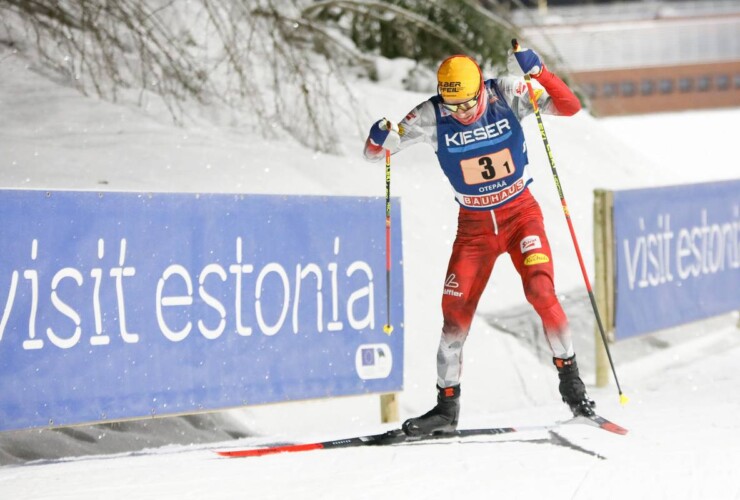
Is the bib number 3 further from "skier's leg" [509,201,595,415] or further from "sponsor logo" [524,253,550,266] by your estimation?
"sponsor logo" [524,253,550,266]

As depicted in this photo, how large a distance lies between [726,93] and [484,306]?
22.4m

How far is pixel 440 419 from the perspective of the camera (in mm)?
5398

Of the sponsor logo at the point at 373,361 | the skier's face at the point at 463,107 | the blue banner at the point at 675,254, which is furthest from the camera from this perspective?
the blue banner at the point at 675,254

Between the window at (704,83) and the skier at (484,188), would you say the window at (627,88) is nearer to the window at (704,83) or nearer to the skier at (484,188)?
the window at (704,83)

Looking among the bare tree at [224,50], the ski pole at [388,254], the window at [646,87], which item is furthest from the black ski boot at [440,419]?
the window at [646,87]

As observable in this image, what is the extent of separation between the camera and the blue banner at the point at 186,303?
481 cm

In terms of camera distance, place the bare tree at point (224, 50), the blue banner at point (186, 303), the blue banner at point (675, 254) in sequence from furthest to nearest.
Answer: the bare tree at point (224, 50), the blue banner at point (675, 254), the blue banner at point (186, 303)

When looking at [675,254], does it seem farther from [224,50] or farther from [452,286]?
[224,50]

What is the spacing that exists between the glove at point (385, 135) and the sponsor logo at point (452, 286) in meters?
0.73

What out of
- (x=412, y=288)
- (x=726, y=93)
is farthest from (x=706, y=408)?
(x=726, y=93)

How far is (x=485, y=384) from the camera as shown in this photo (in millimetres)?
7820

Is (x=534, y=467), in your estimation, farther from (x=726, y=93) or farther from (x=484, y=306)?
(x=726, y=93)

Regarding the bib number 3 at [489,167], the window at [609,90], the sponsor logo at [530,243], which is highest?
Answer: the window at [609,90]

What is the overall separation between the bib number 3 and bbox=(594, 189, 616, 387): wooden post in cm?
262
